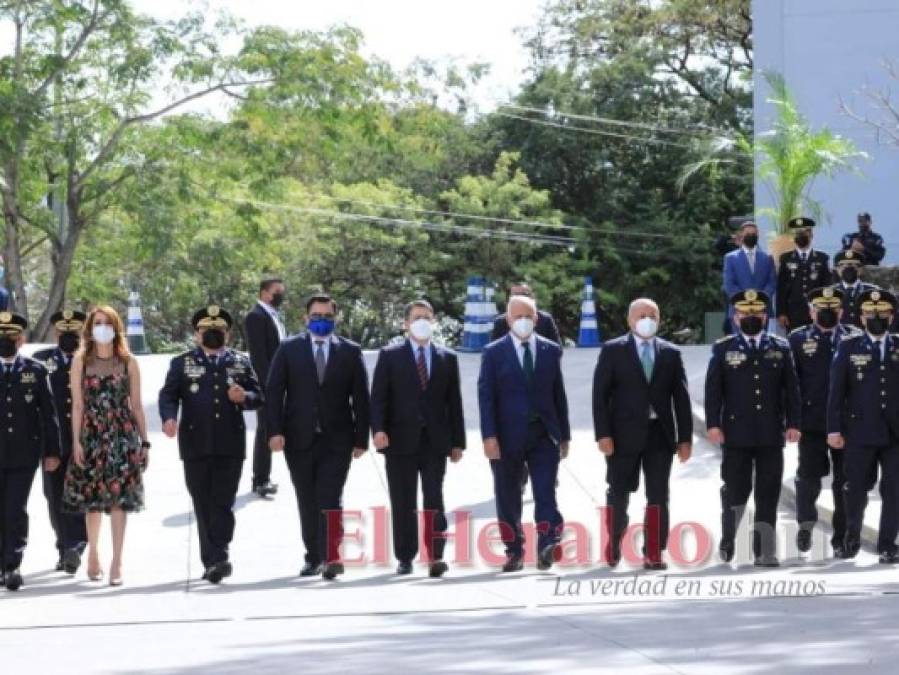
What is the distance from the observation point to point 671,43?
5944cm

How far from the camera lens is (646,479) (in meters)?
15.4

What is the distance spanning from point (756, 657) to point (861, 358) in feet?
17.2

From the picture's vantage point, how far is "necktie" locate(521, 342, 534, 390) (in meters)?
15.4

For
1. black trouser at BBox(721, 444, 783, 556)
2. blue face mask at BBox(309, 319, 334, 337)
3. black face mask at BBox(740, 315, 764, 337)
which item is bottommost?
black trouser at BBox(721, 444, 783, 556)

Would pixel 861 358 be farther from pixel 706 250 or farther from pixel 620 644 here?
pixel 706 250

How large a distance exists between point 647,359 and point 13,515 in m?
4.45

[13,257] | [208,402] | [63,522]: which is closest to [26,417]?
[63,522]

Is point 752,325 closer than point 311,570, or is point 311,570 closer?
point 311,570

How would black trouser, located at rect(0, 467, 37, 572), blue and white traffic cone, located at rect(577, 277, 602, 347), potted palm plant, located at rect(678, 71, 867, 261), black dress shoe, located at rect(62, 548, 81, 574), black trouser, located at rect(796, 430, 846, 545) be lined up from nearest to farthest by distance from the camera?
1. black trouser, located at rect(0, 467, 37, 572)
2. black dress shoe, located at rect(62, 548, 81, 574)
3. black trouser, located at rect(796, 430, 846, 545)
4. potted palm plant, located at rect(678, 71, 867, 261)
5. blue and white traffic cone, located at rect(577, 277, 602, 347)

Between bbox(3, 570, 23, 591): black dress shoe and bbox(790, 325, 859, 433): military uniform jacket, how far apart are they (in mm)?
5758

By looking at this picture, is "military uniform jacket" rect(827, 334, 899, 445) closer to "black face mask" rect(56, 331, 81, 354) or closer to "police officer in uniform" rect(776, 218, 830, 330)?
"black face mask" rect(56, 331, 81, 354)

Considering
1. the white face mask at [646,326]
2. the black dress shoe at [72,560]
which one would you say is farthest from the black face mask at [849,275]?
the black dress shoe at [72,560]

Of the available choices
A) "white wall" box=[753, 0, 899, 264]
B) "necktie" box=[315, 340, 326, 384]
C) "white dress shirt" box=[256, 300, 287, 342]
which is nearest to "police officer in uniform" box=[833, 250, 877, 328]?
"white dress shirt" box=[256, 300, 287, 342]

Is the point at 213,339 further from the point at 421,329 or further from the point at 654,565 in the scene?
the point at 654,565
